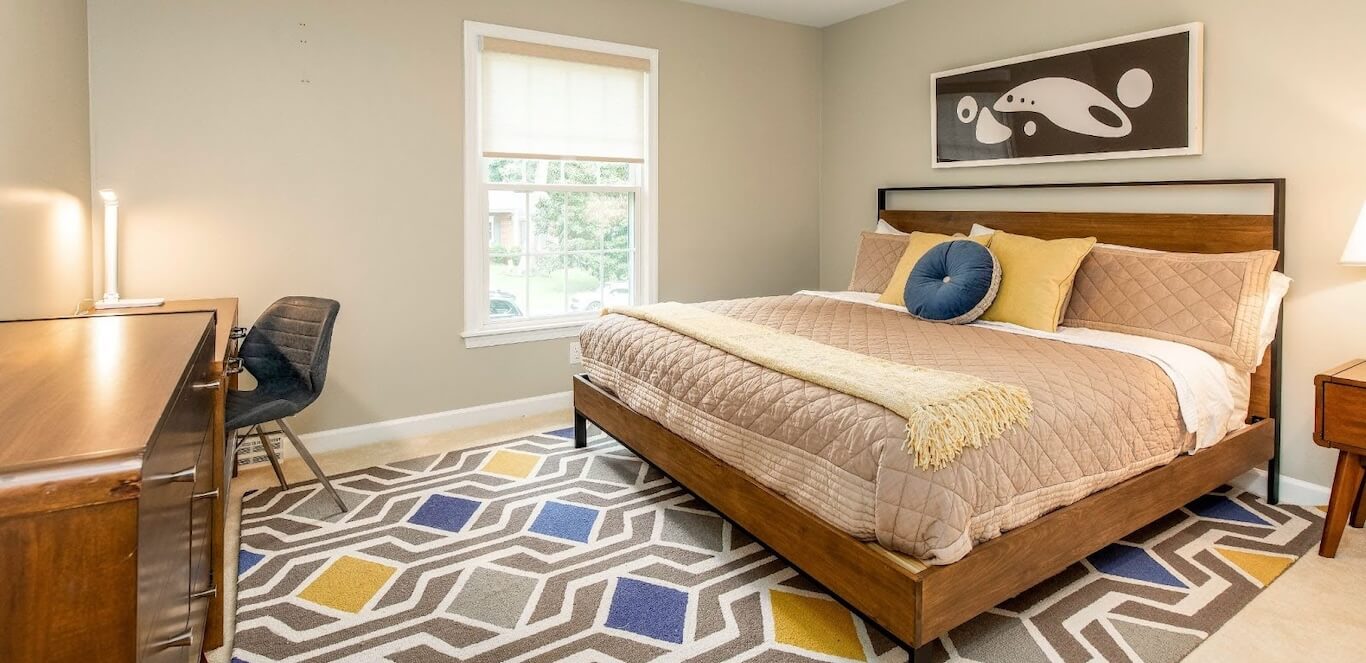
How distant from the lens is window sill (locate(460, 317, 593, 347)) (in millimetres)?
3961

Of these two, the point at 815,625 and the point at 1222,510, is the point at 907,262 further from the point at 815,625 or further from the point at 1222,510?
the point at 815,625

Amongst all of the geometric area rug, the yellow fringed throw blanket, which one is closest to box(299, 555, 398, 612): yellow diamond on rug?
the geometric area rug

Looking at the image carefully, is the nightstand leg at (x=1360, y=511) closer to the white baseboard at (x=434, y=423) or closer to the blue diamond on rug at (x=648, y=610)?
the blue diamond on rug at (x=648, y=610)

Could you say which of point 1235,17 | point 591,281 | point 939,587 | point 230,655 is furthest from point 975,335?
point 230,655

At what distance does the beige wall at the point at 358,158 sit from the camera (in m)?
3.10

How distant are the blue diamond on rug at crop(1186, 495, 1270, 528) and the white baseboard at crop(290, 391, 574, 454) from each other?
2969 mm

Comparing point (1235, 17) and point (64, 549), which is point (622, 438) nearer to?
point (64, 549)

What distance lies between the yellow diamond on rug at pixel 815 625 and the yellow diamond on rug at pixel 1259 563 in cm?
133

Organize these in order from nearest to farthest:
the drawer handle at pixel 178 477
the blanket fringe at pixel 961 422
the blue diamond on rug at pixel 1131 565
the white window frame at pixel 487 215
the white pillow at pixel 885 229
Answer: the drawer handle at pixel 178 477, the blanket fringe at pixel 961 422, the blue diamond on rug at pixel 1131 565, the white window frame at pixel 487 215, the white pillow at pixel 885 229

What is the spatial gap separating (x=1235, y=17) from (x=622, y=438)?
116 inches

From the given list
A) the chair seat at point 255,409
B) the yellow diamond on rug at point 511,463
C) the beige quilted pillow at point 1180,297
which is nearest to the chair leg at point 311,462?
the chair seat at point 255,409

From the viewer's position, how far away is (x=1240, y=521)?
278 centimetres

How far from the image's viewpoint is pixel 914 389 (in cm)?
202

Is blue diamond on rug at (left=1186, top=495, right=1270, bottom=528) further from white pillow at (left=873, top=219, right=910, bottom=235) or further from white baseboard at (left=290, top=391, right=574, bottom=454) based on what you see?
white baseboard at (left=290, top=391, right=574, bottom=454)
